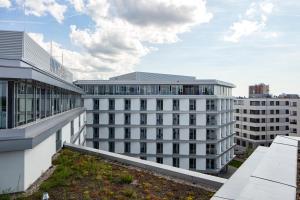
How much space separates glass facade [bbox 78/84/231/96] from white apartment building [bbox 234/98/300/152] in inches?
1250

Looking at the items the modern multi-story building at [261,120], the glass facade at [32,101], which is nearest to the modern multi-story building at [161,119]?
the glass facade at [32,101]

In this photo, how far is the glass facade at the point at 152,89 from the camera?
47.2 metres

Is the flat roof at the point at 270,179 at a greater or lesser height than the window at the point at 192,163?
greater

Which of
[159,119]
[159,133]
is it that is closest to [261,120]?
[159,133]

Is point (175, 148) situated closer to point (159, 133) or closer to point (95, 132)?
point (159, 133)

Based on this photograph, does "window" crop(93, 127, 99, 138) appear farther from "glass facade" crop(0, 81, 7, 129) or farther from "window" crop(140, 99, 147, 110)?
"glass facade" crop(0, 81, 7, 129)

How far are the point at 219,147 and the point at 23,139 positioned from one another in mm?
42467

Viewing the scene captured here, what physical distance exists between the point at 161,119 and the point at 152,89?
531cm

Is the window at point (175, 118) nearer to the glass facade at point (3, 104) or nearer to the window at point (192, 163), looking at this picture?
the window at point (192, 163)

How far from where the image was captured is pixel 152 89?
158ft

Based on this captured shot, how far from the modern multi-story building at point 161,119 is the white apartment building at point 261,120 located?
101ft

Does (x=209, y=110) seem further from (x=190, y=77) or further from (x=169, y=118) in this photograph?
(x=190, y=77)

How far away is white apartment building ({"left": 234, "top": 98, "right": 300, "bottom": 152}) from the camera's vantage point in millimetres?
76438

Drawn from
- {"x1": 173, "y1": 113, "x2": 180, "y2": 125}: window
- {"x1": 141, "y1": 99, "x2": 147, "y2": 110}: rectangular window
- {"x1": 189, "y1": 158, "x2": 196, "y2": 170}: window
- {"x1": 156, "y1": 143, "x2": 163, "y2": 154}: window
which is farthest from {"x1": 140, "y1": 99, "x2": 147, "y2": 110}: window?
{"x1": 189, "y1": 158, "x2": 196, "y2": 170}: window
